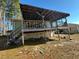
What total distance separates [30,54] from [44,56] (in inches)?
51.2

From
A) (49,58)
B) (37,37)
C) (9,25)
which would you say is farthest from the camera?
(37,37)

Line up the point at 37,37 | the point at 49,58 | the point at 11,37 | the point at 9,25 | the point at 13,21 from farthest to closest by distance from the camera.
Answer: the point at 37,37
the point at 9,25
the point at 13,21
the point at 11,37
the point at 49,58

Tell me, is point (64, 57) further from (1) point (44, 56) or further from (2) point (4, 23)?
(2) point (4, 23)

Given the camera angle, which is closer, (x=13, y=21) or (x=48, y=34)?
(x=13, y=21)

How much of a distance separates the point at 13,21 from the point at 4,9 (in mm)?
3146

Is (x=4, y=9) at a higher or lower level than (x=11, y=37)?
higher

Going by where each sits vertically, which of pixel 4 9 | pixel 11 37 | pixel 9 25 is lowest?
pixel 11 37

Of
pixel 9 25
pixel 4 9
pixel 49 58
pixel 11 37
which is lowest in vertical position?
pixel 49 58

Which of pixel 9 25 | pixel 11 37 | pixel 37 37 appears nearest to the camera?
pixel 11 37

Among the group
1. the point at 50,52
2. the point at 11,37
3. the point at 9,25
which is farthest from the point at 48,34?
the point at 50,52

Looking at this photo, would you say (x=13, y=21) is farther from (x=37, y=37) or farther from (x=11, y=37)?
(x=37, y=37)

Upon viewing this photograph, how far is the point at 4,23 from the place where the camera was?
66.8 ft

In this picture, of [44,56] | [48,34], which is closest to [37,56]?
[44,56]

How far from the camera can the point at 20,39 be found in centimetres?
1744
